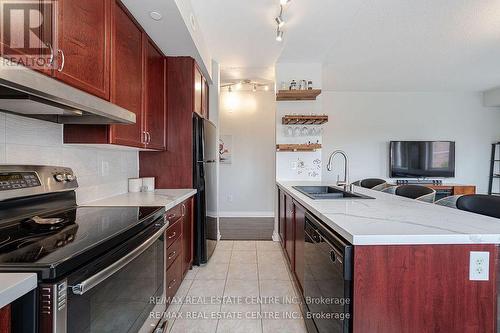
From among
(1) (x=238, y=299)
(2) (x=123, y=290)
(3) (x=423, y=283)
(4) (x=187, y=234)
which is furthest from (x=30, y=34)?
(1) (x=238, y=299)

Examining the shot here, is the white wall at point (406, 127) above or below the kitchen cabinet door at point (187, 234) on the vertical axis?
above

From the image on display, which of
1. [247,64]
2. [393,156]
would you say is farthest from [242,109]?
[393,156]

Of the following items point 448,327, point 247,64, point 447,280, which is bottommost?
point 448,327

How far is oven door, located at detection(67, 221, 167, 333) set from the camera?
2.70ft

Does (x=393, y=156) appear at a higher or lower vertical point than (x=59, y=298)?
higher

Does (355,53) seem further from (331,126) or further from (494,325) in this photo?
(494,325)

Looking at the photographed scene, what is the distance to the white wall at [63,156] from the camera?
129 cm

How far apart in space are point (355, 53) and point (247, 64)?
4.95 feet

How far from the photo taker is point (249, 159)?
17.6ft

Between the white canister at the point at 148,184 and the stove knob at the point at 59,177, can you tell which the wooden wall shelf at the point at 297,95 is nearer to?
the white canister at the point at 148,184

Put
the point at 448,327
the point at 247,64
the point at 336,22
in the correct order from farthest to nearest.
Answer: the point at 247,64
the point at 336,22
the point at 448,327

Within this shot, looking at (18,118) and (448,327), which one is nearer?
(448,327)

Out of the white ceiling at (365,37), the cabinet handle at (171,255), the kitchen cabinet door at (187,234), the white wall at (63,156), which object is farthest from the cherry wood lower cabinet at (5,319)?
the white ceiling at (365,37)

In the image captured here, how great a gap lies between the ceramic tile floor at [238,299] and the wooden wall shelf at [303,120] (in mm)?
1772
